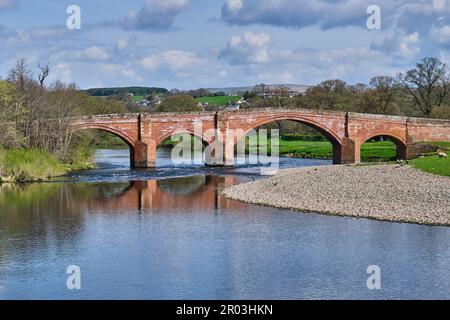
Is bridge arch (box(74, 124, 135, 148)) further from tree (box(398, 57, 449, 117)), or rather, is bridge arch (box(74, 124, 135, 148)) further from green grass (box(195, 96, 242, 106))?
green grass (box(195, 96, 242, 106))

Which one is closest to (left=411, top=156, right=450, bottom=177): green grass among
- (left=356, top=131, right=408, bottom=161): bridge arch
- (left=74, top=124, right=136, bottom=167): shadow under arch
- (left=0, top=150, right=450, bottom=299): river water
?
(left=0, top=150, right=450, bottom=299): river water

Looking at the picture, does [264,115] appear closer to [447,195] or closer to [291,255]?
[447,195]

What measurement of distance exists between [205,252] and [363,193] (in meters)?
14.2

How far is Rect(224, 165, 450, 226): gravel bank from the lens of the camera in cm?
3031

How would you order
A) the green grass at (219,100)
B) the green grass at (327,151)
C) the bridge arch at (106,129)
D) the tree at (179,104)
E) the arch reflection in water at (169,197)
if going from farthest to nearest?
1. the green grass at (219,100)
2. the tree at (179,104)
3. the green grass at (327,151)
4. the bridge arch at (106,129)
5. the arch reflection in water at (169,197)

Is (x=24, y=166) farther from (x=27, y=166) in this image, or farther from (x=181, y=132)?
(x=181, y=132)

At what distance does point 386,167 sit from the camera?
147ft

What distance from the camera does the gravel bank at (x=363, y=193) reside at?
1193 inches

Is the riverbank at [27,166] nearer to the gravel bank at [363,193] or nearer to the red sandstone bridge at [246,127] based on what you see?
the red sandstone bridge at [246,127]

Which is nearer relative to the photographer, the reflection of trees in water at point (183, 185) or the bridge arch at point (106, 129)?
the reflection of trees in water at point (183, 185)

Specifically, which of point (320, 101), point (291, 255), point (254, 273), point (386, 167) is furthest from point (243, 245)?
point (320, 101)

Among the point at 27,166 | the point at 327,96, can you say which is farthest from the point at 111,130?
the point at 327,96

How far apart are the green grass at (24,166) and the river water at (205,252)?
30.7 ft

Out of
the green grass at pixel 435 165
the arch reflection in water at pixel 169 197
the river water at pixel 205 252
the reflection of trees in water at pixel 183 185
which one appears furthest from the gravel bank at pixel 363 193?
the reflection of trees in water at pixel 183 185
